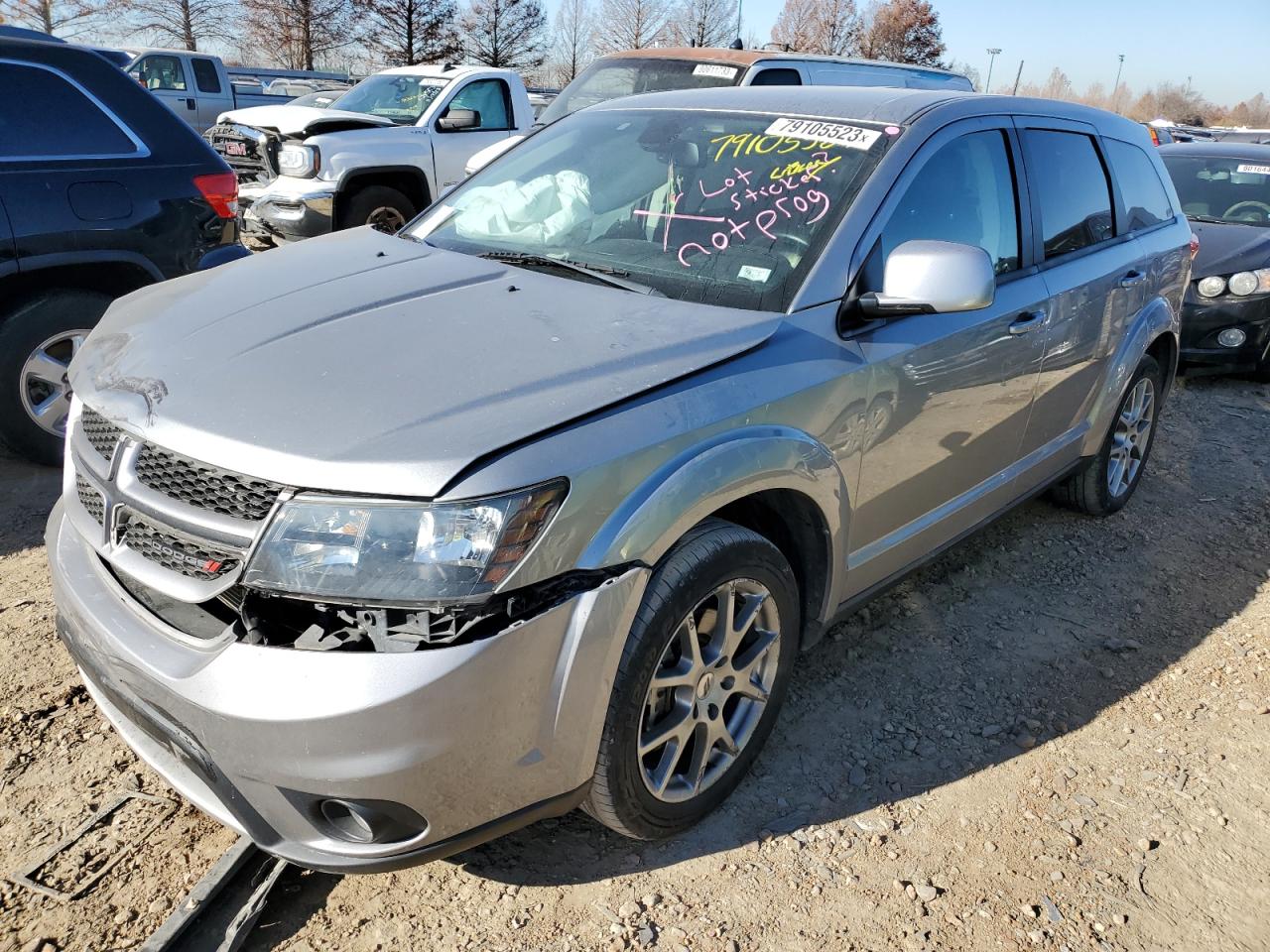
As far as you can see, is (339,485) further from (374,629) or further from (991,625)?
(991,625)

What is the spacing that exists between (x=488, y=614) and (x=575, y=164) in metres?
2.00

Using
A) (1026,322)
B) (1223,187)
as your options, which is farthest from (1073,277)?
(1223,187)

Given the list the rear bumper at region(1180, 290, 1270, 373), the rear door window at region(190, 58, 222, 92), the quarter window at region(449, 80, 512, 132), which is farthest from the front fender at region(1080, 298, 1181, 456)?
the rear door window at region(190, 58, 222, 92)

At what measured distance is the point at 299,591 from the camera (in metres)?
1.83

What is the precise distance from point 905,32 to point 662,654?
51027 mm

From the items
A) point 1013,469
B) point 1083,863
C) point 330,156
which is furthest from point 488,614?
point 330,156

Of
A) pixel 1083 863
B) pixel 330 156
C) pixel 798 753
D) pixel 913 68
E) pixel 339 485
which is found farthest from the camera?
pixel 913 68

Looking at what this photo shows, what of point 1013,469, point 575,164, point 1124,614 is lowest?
point 1124,614

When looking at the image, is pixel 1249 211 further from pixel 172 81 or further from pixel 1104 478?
pixel 172 81

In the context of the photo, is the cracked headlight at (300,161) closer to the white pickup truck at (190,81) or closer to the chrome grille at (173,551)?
the chrome grille at (173,551)

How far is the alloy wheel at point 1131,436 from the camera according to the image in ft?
14.9

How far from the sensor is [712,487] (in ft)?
7.17

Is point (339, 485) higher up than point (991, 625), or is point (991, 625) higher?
point (339, 485)

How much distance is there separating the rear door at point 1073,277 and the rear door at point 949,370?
0.43 feet
